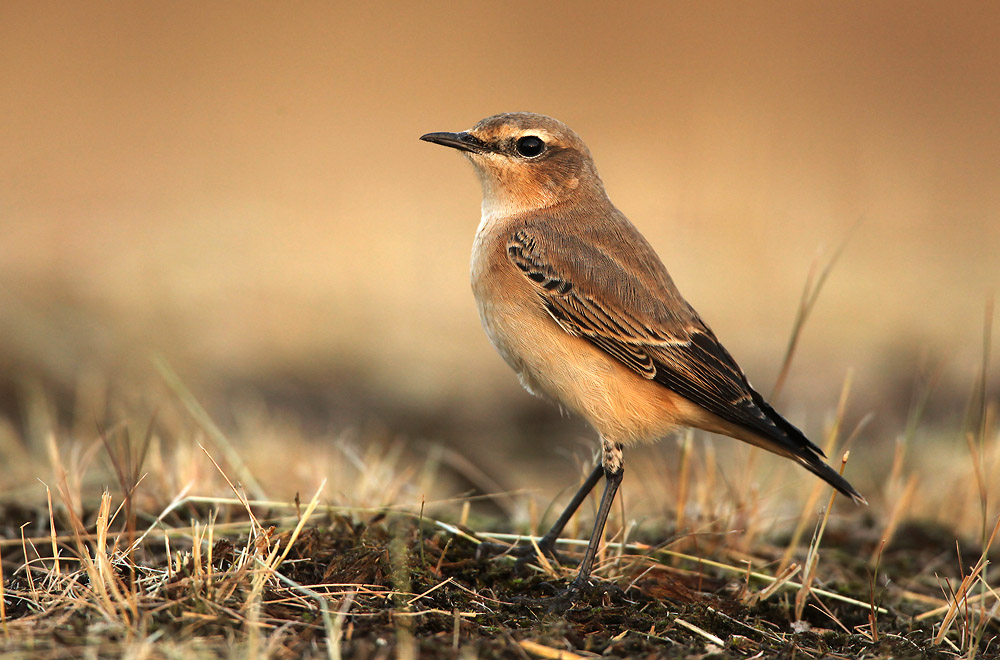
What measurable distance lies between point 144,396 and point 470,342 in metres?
3.70

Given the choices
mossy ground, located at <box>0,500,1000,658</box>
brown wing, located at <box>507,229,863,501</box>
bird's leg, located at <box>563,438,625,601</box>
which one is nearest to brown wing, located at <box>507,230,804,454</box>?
brown wing, located at <box>507,229,863,501</box>

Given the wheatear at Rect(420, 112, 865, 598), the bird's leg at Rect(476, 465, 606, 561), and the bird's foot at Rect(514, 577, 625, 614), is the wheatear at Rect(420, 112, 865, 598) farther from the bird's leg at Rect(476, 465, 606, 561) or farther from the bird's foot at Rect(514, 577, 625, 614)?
the bird's foot at Rect(514, 577, 625, 614)

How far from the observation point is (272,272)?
37.7 feet

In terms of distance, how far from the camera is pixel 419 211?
13531 mm

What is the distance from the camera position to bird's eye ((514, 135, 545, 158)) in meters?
5.77

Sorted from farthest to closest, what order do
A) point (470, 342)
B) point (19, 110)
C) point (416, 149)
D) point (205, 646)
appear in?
point (416, 149) < point (19, 110) < point (470, 342) < point (205, 646)

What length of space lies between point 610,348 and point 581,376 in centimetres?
21

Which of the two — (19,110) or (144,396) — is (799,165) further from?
(19,110)

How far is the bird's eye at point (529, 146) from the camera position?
5.77m

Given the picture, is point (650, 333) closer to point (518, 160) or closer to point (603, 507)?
point (603, 507)

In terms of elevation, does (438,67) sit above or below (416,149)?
above

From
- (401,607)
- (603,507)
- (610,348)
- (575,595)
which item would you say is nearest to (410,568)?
(401,607)

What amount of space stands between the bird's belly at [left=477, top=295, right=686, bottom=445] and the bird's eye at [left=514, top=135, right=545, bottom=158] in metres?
1.13

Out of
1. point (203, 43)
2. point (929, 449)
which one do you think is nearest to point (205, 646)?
point (929, 449)
